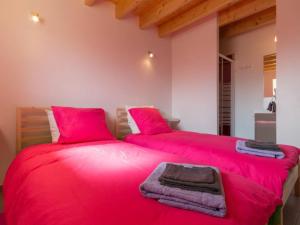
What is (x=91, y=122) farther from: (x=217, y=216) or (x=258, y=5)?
(x=258, y=5)

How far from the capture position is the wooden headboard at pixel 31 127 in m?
2.20

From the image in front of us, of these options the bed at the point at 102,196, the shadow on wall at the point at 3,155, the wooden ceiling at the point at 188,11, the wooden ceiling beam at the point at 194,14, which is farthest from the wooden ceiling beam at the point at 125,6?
the shadow on wall at the point at 3,155

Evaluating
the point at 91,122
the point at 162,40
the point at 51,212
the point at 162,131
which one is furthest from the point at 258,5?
the point at 51,212

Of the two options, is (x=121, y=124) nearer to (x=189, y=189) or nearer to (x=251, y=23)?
(x=189, y=189)

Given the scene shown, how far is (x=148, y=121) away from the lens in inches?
108

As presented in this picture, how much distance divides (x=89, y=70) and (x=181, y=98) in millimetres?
1728

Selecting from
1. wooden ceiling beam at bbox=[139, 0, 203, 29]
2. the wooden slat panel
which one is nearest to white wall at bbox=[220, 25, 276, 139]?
the wooden slat panel

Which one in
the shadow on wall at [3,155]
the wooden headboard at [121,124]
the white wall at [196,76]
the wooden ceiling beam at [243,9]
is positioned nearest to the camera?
the shadow on wall at [3,155]

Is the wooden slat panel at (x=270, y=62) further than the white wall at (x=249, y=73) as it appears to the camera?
No

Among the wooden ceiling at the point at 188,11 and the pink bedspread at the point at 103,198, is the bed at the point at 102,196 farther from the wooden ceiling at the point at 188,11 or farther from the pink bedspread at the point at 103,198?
the wooden ceiling at the point at 188,11

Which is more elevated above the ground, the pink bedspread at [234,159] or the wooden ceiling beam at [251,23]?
the wooden ceiling beam at [251,23]

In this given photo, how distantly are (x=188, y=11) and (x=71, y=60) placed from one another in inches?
76.1

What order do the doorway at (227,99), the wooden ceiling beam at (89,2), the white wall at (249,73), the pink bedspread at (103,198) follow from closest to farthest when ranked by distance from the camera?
the pink bedspread at (103,198) → the wooden ceiling beam at (89,2) → the white wall at (249,73) → the doorway at (227,99)

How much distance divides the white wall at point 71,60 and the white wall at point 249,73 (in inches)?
64.7
